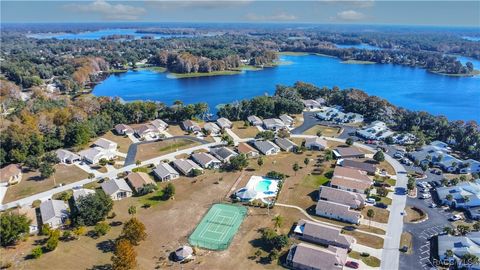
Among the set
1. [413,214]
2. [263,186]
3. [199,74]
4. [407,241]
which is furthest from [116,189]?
[199,74]

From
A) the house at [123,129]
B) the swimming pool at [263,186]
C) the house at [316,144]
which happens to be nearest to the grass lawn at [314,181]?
the swimming pool at [263,186]

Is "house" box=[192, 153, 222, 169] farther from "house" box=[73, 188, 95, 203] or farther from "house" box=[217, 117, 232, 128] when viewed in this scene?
"house" box=[73, 188, 95, 203]

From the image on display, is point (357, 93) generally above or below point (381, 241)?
above

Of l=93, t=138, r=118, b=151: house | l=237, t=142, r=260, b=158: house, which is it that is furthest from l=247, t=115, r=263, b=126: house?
l=93, t=138, r=118, b=151: house

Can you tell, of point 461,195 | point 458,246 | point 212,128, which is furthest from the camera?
point 212,128

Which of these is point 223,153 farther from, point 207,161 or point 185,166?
point 185,166

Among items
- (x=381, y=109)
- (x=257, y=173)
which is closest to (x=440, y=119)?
(x=381, y=109)

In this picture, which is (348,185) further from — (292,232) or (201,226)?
(201,226)
